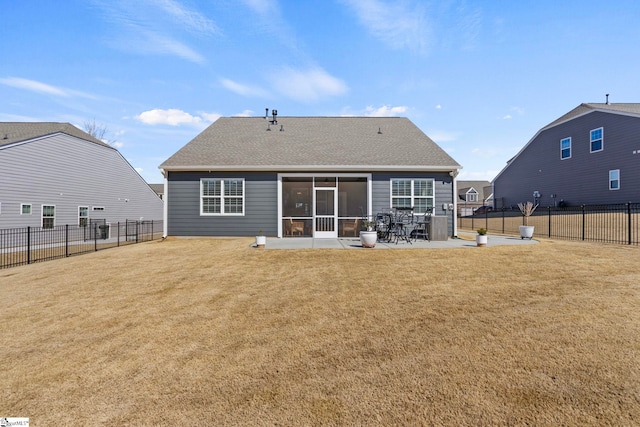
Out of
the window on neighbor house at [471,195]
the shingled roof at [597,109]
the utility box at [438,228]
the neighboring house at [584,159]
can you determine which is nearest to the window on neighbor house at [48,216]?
the utility box at [438,228]

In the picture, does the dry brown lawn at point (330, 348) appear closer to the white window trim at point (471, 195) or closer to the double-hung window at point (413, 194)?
the double-hung window at point (413, 194)

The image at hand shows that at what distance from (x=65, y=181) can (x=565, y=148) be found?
38.1 meters

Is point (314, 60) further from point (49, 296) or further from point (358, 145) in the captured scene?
point (49, 296)

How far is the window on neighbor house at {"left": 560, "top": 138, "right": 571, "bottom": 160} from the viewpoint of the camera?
23.5 meters

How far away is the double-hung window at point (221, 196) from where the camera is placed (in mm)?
13492

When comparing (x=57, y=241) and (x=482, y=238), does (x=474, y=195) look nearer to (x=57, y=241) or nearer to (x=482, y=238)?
(x=482, y=238)

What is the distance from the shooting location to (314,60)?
12430 mm

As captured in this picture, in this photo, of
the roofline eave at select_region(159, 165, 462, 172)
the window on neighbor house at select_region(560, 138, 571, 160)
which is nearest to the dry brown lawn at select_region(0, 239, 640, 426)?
the roofline eave at select_region(159, 165, 462, 172)

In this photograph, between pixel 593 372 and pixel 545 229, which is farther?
pixel 545 229

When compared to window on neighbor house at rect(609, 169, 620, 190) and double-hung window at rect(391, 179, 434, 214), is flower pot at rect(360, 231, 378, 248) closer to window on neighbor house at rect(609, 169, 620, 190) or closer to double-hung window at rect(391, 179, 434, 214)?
double-hung window at rect(391, 179, 434, 214)

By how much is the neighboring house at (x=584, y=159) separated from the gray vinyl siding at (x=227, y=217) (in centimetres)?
2360

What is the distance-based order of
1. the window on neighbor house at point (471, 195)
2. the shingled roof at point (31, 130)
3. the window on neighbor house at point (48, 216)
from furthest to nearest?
the window on neighbor house at point (471, 195) → the shingled roof at point (31, 130) → the window on neighbor house at point (48, 216)

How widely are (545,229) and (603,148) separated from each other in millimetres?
9340

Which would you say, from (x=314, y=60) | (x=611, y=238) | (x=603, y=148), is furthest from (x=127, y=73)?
(x=603, y=148)
